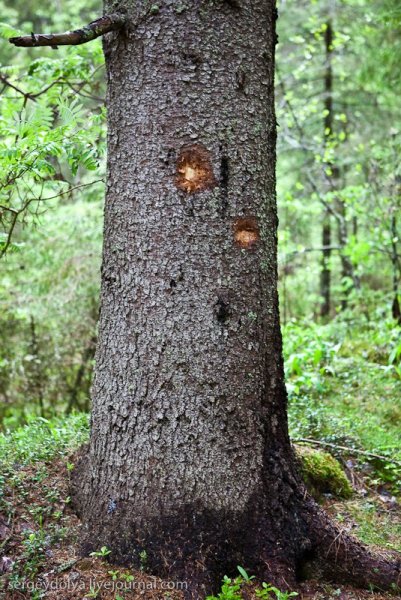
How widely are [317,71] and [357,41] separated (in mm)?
2307

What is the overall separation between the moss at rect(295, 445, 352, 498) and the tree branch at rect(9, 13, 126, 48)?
2.87m

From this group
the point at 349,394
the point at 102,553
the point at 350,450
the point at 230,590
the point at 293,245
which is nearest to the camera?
the point at 230,590

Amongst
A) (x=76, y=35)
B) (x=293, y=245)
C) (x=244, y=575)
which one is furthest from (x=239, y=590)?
(x=293, y=245)

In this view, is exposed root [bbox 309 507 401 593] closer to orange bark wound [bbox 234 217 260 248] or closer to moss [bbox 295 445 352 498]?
moss [bbox 295 445 352 498]

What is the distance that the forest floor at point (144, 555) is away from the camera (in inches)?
102

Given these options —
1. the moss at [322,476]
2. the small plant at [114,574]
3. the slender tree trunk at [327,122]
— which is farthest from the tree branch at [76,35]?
the slender tree trunk at [327,122]

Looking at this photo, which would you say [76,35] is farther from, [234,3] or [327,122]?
[327,122]

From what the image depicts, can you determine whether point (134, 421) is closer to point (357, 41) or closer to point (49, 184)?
point (49, 184)

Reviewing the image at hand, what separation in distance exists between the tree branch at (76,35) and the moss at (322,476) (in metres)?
2.87

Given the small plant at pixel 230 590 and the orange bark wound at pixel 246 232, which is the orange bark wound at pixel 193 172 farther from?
the small plant at pixel 230 590

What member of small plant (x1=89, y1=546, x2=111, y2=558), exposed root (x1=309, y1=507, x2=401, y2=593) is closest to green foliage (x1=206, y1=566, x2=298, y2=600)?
exposed root (x1=309, y1=507, x2=401, y2=593)

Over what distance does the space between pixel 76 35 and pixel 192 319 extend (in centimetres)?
149

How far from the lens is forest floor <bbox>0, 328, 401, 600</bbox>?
2.58m

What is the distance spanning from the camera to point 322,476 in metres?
3.73
